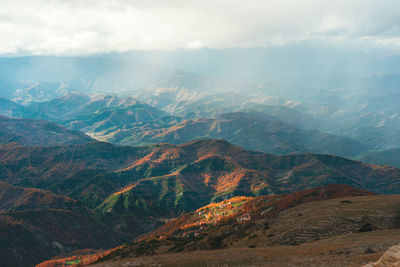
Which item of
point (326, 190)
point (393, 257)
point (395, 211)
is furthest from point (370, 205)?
point (326, 190)

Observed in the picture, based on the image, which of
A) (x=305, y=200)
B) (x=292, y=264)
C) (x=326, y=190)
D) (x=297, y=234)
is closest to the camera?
(x=292, y=264)

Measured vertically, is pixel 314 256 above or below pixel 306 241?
above

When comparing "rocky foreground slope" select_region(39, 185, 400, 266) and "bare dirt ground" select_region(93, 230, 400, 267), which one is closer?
"bare dirt ground" select_region(93, 230, 400, 267)

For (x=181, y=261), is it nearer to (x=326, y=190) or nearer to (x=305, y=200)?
(x=305, y=200)

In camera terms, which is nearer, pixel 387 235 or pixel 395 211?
pixel 387 235

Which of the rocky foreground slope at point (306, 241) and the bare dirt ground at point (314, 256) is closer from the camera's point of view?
the bare dirt ground at point (314, 256)

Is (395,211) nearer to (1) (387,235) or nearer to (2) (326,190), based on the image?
(1) (387,235)

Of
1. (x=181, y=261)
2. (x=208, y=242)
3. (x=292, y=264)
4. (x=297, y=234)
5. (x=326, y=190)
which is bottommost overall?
(x=326, y=190)

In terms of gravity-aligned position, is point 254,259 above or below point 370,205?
above

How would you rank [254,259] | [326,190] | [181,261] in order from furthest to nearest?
1. [326,190]
2. [181,261]
3. [254,259]

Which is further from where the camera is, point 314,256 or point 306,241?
point 306,241
